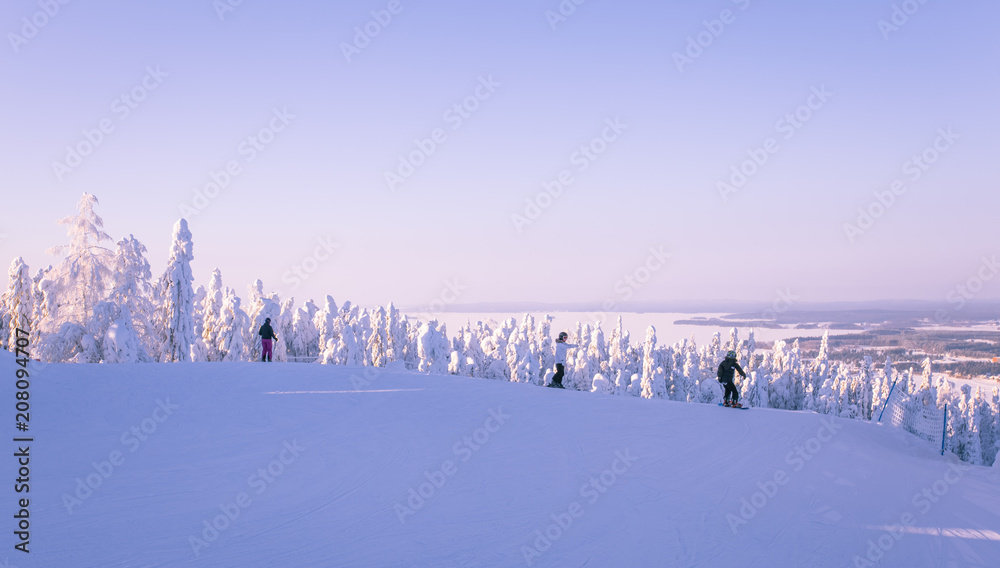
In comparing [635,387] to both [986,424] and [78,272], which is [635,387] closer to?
[78,272]

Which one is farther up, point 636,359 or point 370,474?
point 370,474

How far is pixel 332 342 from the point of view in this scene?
4553cm

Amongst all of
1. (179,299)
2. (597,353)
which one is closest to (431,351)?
(179,299)

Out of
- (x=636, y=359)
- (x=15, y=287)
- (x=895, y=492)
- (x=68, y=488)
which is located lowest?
(x=636, y=359)

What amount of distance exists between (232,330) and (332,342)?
794cm

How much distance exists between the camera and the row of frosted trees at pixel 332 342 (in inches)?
1080

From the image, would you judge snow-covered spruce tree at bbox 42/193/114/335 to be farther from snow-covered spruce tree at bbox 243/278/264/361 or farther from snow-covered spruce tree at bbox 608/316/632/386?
snow-covered spruce tree at bbox 608/316/632/386

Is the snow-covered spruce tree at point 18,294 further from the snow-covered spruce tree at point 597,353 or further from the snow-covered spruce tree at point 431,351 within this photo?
the snow-covered spruce tree at point 597,353

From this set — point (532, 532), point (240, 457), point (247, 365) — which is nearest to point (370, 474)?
point (240, 457)

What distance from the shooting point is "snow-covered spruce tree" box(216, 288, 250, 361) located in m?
42.3

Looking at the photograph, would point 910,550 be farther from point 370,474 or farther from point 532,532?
point 370,474

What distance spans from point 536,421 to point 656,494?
4.74 meters

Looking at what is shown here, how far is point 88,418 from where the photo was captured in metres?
11.9

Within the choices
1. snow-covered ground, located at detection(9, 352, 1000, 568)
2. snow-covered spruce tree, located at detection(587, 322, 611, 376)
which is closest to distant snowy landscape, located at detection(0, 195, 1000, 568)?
snow-covered ground, located at detection(9, 352, 1000, 568)
